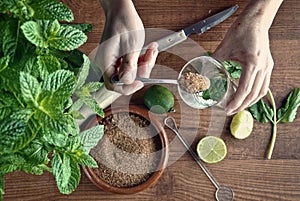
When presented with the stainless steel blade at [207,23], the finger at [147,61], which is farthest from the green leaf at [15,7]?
the stainless steel blade at [207,23]

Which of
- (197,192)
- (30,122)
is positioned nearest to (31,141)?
(30,122)

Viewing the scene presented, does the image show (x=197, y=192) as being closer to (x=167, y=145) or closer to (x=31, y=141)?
(x=167, y=145)

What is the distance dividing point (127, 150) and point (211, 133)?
23 cm

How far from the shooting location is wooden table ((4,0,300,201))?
1.20m

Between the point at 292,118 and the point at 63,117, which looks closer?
the point at 63,117

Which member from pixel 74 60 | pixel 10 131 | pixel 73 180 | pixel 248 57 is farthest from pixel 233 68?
pixel 10 131

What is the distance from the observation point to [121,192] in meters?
1.16

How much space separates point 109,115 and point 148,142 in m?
0.12

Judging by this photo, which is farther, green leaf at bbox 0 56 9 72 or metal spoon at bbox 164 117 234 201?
metal spoon at bbox 164 117 234 201

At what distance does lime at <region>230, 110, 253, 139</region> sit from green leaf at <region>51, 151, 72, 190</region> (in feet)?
1.96

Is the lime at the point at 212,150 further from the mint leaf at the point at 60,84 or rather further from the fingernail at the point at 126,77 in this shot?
the mint leaf at the point at 60,84

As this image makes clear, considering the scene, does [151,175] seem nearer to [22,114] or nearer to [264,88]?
[264,88]

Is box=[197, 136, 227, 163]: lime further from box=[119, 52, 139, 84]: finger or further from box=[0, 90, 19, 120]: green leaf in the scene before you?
box=[0, 90, 19, 120]: green leaf

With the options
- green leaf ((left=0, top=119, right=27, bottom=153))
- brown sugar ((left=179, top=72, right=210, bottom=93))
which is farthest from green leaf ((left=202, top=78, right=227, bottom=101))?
green leaf ((left=0, top=119, right=27, bottom=153))
